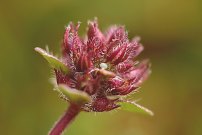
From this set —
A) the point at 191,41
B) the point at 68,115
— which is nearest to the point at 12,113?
the point at 191,41

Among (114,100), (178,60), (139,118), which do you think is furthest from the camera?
(178,60)

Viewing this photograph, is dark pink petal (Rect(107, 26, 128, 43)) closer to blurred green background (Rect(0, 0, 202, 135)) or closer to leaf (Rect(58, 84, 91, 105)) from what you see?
leaf (Rect(58, 84, 91, 105))

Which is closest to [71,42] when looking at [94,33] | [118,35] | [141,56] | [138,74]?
[94,33]

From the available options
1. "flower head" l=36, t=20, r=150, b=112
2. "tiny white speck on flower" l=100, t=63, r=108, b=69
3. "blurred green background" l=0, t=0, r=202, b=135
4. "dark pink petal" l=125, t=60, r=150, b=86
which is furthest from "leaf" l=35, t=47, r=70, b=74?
"blurred green background" l=0, t=0, r=202, b=135

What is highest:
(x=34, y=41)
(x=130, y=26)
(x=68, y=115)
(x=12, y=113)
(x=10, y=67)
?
(x=130, y=26)

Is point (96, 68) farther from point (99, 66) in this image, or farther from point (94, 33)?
point (94, 33)

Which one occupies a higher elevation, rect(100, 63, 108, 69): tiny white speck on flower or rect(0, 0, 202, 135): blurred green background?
rect(0, 0, 202, 135): blurred green background

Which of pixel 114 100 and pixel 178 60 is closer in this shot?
pixel 114 100

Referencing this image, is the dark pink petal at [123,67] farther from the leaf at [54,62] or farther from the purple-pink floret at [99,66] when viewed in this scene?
the leaf at [54,62]

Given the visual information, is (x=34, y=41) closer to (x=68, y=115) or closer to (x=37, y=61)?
(x=37, y=61)
